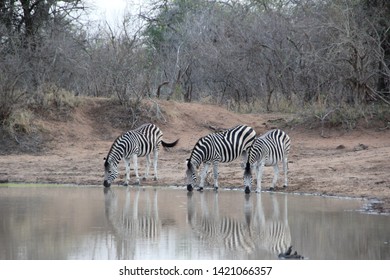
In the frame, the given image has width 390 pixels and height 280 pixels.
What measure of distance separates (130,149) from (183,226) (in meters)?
6.00

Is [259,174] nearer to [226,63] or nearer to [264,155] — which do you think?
[264,155]

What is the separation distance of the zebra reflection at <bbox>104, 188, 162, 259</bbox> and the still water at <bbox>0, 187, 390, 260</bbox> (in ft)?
0.05

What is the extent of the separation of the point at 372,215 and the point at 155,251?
4.17m

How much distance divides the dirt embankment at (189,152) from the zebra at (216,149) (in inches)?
29.2

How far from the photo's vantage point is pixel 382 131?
22.1 metres

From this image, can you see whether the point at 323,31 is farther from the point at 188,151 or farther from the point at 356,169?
the point at 356,169

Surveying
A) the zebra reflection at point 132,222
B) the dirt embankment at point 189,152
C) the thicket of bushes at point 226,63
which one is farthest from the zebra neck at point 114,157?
the thicket of bushes at point 226,63

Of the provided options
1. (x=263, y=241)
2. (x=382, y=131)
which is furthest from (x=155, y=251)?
(x=382, y=131)

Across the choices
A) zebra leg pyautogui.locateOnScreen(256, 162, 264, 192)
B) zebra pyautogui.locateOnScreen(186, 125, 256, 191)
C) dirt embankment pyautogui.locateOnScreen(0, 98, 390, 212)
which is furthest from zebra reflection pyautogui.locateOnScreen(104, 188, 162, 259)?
dirt embankment pyautogui.locateOnScreen(0, 98, 390, 212)

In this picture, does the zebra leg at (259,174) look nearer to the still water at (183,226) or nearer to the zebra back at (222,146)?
the still water at (183,226)

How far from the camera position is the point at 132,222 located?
12766 millimetres

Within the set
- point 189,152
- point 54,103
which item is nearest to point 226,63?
point 54,103

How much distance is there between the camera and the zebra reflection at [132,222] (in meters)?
10.7

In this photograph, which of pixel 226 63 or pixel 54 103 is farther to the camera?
pixel 226 63
